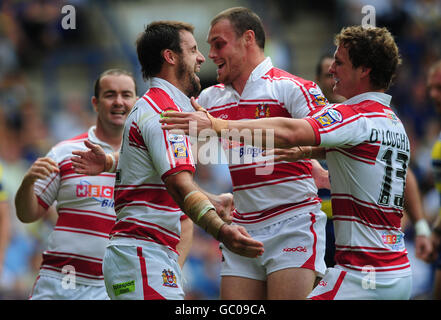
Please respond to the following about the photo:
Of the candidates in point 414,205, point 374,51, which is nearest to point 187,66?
point 374,51

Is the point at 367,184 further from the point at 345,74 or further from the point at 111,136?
the point at 111,136

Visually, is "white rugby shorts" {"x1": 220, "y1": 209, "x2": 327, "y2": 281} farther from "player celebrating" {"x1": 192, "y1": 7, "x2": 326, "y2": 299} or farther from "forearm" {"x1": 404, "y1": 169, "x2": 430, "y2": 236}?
"forearm" {"x1": 404, "y1": 169, "x2": 430, "y2": 236}

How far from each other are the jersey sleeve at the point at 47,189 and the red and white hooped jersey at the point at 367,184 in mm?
2544

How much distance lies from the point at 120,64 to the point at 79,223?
885 centimetres

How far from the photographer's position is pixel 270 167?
477 cm

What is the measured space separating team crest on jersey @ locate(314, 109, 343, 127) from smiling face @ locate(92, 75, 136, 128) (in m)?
2.25

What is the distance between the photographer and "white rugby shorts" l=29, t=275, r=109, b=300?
210 inches

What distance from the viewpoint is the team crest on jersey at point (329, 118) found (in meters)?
3.86

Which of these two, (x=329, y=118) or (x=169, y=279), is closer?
(x=329, y=118)

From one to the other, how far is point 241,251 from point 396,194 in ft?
3.53

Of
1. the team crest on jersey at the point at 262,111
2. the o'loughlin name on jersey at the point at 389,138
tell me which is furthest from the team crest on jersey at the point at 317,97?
the o'loughlin name on jersey at the point at 389,138

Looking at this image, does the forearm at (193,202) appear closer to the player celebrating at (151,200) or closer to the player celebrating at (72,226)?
the player celebrating at (151,200)

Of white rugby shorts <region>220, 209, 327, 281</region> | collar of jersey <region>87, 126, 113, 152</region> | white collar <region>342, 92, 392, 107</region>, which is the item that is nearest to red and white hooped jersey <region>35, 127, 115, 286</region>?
collar of jersey <region>87, 126, 113, 152</region>
